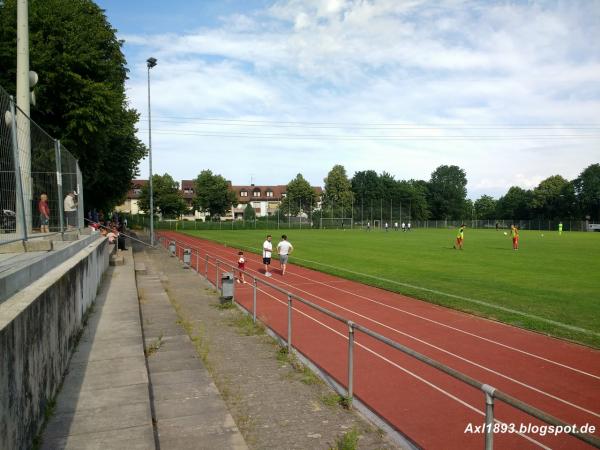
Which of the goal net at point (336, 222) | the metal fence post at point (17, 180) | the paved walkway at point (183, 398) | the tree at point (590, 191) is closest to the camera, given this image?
the metal fence post at point (17, 180)

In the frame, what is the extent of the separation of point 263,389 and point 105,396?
2111 millimetres

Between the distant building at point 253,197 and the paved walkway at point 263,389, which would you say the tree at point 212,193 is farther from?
the paved walkway at point 263,389

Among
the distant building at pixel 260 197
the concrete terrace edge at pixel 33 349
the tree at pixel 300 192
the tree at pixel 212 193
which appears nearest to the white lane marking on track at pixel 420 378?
the concrete terrace edge at pixel 33 349

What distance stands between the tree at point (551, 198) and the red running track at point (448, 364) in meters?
101

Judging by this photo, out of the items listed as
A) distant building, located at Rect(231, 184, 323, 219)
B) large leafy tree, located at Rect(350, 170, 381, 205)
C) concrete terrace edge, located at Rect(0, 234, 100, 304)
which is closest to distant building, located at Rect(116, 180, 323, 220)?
distant building, located at Rect(231, 184, 323, 219)

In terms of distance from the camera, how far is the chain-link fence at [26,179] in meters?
4.64

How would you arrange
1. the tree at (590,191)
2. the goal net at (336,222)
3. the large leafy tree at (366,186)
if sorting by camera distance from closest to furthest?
the goal net at (336,222) → the tree at (590,191) → the large leafy tree at (366,186)

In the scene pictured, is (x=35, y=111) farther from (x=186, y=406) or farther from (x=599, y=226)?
(x=599, y=226)

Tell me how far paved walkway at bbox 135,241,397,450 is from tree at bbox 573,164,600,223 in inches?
4009

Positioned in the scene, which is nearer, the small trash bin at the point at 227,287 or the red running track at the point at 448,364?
the red running track at the point at 448,364

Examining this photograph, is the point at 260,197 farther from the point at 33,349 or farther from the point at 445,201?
the point at 33,349

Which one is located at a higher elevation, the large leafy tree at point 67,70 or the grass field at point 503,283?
the large leafy tree at point 67,70

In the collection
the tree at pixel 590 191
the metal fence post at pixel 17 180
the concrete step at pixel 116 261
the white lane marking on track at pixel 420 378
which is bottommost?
the white lane marking on track at pixel 420 378

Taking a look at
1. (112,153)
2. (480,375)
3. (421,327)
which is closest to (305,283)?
(421,327)
